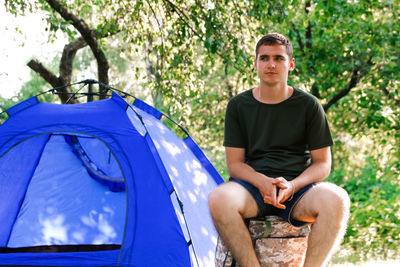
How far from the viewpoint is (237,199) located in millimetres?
2041

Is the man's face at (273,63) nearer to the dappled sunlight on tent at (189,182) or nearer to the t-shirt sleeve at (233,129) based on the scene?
the t-shirt sleeve at (233,129)

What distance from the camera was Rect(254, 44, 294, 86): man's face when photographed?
2.29m

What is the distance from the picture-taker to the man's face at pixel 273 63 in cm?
229

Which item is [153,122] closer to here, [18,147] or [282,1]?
[18,147]

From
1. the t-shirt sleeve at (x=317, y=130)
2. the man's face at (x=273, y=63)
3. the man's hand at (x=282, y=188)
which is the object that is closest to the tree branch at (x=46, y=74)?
the man's face at (x=273, y=63)

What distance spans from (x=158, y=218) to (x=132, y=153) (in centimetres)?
47

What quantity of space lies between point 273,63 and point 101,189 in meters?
2.44

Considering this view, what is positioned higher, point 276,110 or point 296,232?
point 276,110

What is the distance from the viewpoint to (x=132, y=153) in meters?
3.22

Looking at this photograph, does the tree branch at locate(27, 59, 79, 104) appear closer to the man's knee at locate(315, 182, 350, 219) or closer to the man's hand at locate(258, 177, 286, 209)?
the man's hand at locate(258, 177, 286, 209)

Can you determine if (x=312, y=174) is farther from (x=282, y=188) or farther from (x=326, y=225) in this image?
(x=326, y=225)

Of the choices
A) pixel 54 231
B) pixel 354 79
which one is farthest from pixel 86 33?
pixel 354 79

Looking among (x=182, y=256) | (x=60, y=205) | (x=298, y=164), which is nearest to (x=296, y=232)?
(x=298, y=164)

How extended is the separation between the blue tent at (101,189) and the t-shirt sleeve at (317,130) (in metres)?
1.07
